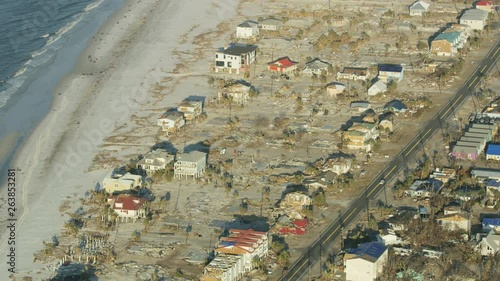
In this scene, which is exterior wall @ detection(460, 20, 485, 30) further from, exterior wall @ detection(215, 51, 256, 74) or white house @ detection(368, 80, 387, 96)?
exterior wall @ detection(215, 51, 256, 74)

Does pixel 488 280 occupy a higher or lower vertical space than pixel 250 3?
lower

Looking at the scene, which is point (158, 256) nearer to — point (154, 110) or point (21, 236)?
point (21, 236)

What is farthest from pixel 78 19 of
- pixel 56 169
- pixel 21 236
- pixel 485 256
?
pixel 485 256

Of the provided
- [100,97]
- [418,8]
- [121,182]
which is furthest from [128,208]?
[418,8]

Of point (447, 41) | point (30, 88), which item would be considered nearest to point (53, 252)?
point (30, 88)

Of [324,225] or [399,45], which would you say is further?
[399,45]

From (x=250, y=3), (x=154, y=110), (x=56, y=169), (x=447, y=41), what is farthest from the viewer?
(x=250, y=3)

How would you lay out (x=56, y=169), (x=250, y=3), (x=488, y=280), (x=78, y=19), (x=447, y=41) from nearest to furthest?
1. (x=488, y=280)
2. (x=56, y=169)
3. (x=447, y=41)
4. (x=78, y=19)
5. (x=250, y=3)

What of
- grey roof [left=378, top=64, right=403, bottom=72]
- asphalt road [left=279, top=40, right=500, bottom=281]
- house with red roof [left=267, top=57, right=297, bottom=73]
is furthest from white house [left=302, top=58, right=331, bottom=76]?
asphalt road [left=279, top=40, right=500, bottom=281]
